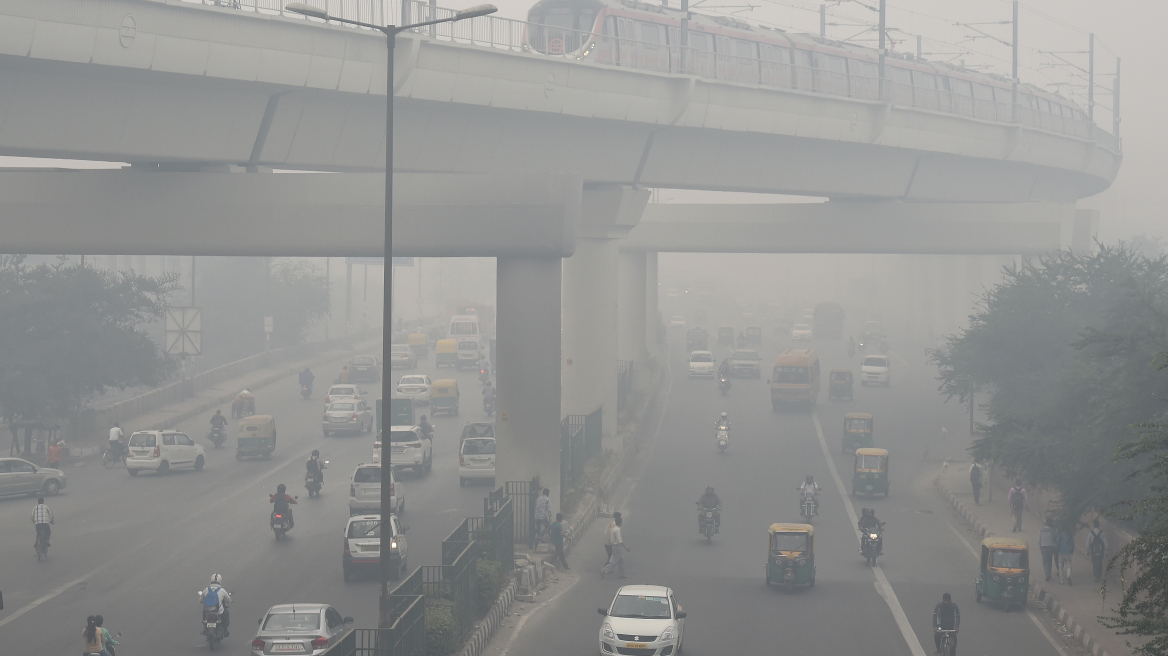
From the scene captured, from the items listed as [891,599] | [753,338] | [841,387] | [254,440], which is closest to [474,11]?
[891,599]

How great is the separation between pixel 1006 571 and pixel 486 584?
35.0 ft

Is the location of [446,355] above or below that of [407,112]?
below

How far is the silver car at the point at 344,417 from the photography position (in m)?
52.3

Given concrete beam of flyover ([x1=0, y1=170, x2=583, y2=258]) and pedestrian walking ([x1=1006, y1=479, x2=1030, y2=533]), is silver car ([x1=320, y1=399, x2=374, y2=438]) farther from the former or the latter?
pedestrian walking ([x1=1006, y1=479, x2=1030, y2=533])

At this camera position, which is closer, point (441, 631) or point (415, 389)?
point (441, 631)

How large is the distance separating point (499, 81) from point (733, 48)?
1675 cm

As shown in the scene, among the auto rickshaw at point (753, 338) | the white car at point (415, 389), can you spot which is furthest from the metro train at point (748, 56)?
the auto rickshaw at point (753, 338)

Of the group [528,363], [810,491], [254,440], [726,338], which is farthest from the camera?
[726,338]

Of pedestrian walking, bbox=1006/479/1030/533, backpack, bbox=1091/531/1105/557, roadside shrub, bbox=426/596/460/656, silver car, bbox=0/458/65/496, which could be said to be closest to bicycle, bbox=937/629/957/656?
roadside shrub, bbox=426/596/460/656

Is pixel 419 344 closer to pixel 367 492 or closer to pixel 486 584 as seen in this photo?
pixel 367 492

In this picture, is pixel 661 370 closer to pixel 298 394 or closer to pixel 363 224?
pixel 298 394

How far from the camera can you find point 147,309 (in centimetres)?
5678

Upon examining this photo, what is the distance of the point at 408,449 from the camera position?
136 ft

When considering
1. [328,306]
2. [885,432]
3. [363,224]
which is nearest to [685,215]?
[885,432]
